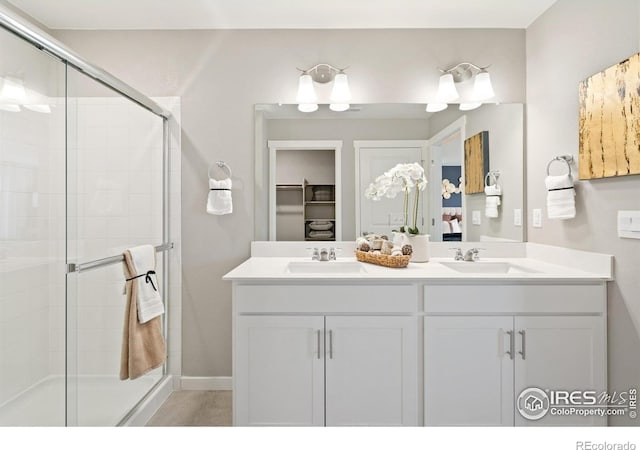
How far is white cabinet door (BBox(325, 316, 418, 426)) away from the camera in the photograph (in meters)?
1.87

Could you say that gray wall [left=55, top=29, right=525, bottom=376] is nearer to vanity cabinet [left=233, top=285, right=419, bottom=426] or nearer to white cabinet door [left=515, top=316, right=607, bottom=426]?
vanity cabinet [left=233, top=285, right=419, bottom=426]

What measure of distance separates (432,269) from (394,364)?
545mm

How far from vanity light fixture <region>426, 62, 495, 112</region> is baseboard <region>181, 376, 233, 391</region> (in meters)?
2.23

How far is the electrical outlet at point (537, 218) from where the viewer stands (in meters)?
2.40

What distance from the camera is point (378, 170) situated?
8.50 ft

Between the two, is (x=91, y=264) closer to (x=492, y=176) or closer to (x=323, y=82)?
(x=323, y=82)

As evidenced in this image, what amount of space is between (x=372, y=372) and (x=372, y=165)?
4.28 ft

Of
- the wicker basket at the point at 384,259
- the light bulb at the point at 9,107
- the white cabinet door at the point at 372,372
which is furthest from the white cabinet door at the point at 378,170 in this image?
the light bulb at the point at 9,107

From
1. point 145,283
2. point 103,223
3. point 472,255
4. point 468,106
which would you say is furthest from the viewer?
point 468,106

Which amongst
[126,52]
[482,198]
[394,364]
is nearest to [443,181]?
[482,198]

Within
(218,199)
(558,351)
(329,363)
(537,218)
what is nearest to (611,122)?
(537,218)

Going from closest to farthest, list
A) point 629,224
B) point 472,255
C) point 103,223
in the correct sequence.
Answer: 1. point 629,224
2. point 103,223
3. point 472,255

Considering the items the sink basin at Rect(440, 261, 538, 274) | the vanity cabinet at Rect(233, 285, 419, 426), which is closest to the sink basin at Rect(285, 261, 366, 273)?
the vanity cabinet at Rect(233, 285, 419, 426)

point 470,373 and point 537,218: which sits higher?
point 537,218
